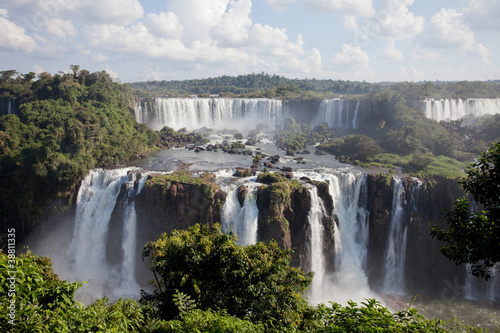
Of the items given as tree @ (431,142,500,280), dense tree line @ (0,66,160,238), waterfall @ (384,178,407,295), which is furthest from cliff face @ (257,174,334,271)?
dense tree line @ (0,66,160,238)

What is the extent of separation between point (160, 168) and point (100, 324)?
74.2 ft

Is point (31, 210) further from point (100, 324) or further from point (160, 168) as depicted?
point (100, 324)

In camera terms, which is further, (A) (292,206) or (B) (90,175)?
(B) (90,175)

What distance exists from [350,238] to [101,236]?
17129 mm

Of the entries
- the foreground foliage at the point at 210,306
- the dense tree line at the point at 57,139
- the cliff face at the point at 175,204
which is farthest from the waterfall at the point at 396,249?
the dense tree line at the point at 57,139

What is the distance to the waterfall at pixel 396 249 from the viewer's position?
21281 millimetres

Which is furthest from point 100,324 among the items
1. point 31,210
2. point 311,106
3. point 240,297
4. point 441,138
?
point 311,106

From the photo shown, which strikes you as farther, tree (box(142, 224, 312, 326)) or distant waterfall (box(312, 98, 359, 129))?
distant waterfall (box(312, 98, 359, 129))

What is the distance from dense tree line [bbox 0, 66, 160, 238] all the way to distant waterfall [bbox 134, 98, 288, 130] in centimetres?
635

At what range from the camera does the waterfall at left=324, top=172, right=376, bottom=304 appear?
20.4 metres

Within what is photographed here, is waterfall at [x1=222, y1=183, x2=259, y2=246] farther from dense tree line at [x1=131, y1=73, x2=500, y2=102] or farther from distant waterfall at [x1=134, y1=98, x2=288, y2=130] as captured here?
dense tree line at [x1=131, y1=73, x2=500, y2=102]

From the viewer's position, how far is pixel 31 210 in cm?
2389

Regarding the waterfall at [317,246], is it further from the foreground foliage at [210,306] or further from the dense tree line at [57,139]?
the dense tree line at [57,139]

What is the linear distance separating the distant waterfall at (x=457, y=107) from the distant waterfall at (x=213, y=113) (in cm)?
1990
